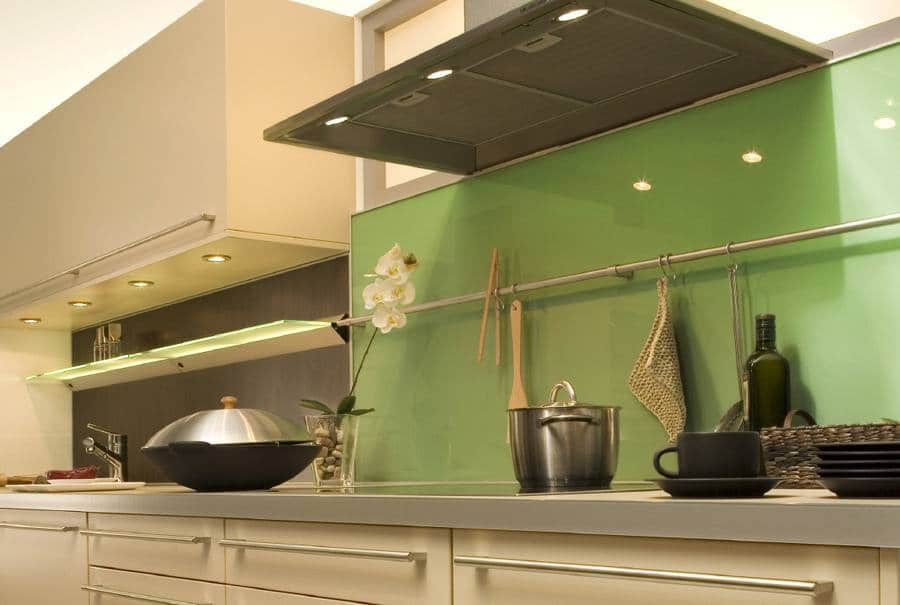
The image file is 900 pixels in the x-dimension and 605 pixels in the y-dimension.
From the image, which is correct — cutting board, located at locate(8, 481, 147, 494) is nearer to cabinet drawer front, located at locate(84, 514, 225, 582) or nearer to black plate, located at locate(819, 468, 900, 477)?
cabinet drawer front, located at locate(84, 514, 225, 582)

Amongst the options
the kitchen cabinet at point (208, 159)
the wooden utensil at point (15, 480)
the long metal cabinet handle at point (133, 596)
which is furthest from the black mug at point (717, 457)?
the wooden utensil at point (15, 480)

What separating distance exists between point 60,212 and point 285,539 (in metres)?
2.22

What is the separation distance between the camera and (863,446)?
4.59 feet

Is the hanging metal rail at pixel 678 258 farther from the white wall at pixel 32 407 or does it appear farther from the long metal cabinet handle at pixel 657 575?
the white wall at pixel 32 407

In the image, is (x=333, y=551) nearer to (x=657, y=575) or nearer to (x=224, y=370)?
(x=657, y=575)

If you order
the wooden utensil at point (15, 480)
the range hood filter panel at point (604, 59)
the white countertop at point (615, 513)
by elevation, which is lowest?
the white countertop at point (615, 513)

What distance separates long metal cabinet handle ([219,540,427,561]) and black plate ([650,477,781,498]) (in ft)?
1.60

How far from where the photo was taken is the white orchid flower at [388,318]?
2.91 m

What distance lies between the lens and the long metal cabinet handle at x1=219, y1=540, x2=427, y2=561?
1.88m

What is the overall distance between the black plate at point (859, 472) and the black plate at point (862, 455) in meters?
0.01

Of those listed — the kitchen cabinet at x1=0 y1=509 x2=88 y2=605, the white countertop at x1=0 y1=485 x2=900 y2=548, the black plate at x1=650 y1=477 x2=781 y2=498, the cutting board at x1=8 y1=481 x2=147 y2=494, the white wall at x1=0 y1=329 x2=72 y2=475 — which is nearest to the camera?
the white countertop at x1=0 y1=485 x2=900 y2=548

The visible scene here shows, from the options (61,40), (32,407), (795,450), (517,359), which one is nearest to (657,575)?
(795,450)

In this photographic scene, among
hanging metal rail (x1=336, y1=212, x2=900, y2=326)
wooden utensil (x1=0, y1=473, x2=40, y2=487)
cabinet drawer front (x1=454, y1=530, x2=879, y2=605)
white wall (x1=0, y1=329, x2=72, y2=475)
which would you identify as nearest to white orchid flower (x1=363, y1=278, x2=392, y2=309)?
hanging metal rail (x1=336, y1=212, x2=900, y2=326)

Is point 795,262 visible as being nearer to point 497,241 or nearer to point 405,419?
point 497,241
